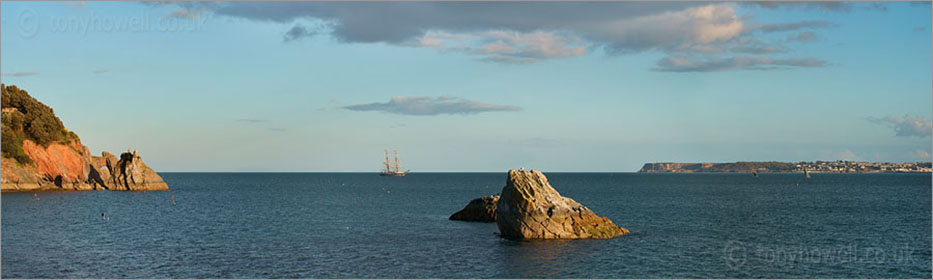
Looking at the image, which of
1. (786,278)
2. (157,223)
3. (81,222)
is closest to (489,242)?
(786,278)

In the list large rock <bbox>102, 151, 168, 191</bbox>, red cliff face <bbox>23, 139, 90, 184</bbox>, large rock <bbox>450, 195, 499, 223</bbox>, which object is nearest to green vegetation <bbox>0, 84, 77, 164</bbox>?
red cliff face <bbox>23, 139, 90, 184</bbox>

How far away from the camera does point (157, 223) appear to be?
272ft

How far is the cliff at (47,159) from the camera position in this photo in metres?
136

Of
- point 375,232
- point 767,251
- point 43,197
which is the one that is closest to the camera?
point 767,251

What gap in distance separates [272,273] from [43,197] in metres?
99.5

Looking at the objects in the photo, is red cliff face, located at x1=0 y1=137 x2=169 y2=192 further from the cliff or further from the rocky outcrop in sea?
the rocky outcrop in sea

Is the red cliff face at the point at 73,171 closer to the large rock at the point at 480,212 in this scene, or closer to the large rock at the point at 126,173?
the large rock at the point at 126,173

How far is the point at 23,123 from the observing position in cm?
14088

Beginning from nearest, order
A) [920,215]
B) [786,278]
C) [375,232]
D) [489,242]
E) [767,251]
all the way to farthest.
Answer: [786,278]
[767,251]
[489,242]
[375,232]
[920,215]

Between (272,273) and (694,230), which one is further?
(694,230)

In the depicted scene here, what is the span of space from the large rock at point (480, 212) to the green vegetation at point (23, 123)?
10311 centimetres

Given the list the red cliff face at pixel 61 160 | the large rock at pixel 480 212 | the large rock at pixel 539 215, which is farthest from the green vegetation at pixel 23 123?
the large rock at pixel 539 215

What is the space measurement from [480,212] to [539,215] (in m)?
22.4

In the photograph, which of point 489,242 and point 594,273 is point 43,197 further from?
point 594,273
